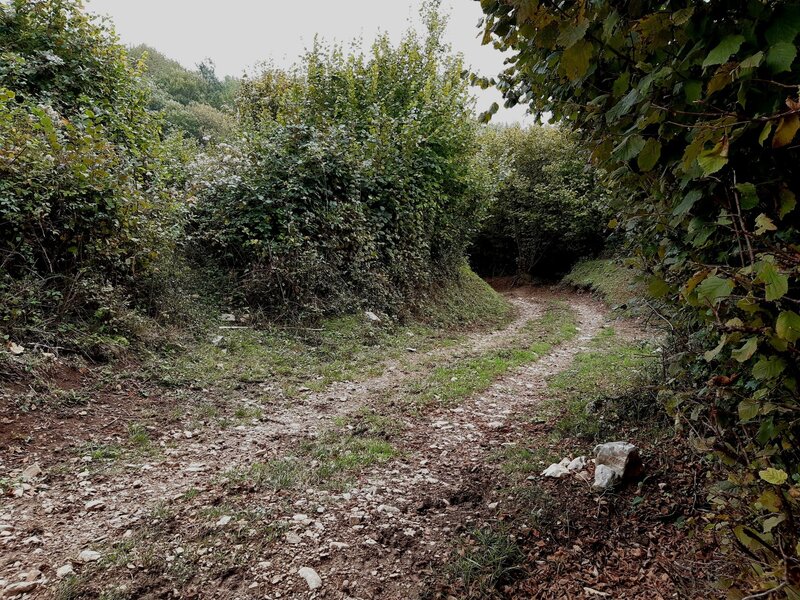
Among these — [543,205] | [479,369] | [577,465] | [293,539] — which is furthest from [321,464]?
[543,205]

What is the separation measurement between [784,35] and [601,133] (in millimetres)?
1291

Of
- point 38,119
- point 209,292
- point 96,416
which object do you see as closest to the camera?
point 96,416

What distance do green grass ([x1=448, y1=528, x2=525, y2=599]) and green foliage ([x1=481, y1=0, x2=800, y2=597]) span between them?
4.20ft

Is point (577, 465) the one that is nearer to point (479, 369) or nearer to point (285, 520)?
point (285, 520)

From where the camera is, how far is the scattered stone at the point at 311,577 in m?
2.67

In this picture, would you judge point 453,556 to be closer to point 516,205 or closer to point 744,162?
point 744,162

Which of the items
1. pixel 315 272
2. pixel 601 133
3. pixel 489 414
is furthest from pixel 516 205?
pixel 601 133

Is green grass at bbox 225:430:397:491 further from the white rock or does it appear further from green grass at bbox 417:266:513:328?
green grass at bbox 417:266:513:328

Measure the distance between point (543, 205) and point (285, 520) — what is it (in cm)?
2766

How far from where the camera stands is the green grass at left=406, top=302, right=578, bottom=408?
6203 millimetres

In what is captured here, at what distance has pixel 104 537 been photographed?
3.01m

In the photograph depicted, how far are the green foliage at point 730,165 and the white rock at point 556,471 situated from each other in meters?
1.52

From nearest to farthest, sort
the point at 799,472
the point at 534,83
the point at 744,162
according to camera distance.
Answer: the point at 799,472 < the point at 744,162 < the point at 534,83

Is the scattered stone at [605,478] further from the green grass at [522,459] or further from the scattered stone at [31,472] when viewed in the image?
the scattered stone at [31,472]
